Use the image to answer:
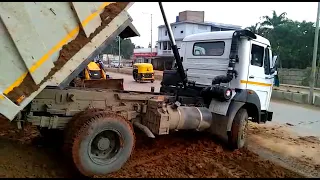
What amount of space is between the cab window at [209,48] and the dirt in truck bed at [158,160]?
1939 millimetres

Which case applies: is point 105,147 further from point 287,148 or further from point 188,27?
point 188,27

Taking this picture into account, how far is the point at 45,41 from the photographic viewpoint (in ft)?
12.1

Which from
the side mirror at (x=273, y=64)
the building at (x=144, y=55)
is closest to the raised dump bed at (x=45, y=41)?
the side mirror at (x=273, y=64)

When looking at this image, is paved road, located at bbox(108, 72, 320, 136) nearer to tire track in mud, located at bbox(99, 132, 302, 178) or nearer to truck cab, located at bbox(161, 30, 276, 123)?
truck cab, located at bbox(161, 30, 276, 123)

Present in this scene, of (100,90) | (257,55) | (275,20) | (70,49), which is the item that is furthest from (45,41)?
(275,20)

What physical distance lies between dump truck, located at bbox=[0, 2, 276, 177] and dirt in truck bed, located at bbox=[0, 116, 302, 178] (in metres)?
0.38

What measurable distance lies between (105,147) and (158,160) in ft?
3.56

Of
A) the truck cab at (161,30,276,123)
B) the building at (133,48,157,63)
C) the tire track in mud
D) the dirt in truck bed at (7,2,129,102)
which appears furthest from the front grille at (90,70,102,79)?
the building at (133,48,157,63)

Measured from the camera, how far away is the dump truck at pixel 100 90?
3.58 metres

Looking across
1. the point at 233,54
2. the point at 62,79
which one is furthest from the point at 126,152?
the point at 233,54

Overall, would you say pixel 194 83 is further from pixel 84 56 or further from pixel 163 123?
pixel 84 56

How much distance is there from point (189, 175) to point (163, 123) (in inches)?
38.0

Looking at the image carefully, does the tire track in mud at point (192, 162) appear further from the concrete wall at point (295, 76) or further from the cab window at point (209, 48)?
the concrete wall at point (295, 76)

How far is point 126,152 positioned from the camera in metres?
4.59
